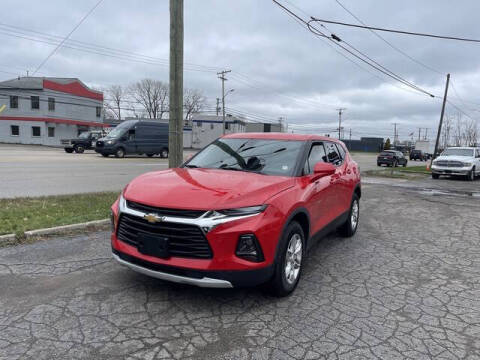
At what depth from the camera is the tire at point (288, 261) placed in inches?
138

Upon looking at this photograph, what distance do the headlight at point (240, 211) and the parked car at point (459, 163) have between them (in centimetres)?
1873

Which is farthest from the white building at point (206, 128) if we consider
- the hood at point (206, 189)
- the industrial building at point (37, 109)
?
the hood at point (206, 189)

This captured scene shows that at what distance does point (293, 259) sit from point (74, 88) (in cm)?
5165

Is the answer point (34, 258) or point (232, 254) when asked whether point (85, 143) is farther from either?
point (232, 254)

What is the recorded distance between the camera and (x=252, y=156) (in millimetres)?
4664

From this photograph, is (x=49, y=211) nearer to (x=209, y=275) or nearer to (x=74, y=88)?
(x=209, y=275)

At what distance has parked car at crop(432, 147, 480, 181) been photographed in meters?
18.6

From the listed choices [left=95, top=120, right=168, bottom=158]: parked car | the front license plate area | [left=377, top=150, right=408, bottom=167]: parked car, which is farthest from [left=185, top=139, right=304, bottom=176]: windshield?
[left=377, top=150, right=408, bottom=167]: parked car

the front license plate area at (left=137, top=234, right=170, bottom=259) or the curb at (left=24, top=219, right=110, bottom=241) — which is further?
the curb at (left=24, top=219, right=110, bottom=241)

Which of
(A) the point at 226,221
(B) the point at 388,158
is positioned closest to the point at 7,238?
(A) the point at 226,221

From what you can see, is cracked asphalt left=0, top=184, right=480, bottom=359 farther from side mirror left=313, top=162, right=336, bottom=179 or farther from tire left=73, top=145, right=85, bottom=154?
tire left=73, top=145, right=85, bottom=154

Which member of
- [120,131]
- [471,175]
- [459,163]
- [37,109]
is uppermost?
[37,109]

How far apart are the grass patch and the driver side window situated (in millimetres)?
3985

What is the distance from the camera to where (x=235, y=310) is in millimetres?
3463
